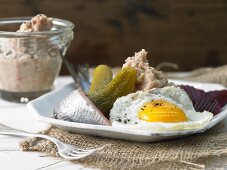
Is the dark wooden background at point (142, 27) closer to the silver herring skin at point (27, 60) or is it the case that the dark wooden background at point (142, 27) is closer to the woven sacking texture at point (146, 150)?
the silver herring skin at point (27, 60)

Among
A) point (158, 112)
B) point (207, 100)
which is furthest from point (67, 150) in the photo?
point (207, 100)

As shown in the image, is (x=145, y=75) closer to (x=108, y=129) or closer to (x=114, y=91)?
(x=114, y=91)

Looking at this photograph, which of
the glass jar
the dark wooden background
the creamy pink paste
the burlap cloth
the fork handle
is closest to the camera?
the burlap cloth

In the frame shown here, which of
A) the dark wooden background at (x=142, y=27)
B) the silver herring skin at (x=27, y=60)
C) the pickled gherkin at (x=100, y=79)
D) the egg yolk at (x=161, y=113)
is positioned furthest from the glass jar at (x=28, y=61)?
the dark wooden background at (x=142, y=27)

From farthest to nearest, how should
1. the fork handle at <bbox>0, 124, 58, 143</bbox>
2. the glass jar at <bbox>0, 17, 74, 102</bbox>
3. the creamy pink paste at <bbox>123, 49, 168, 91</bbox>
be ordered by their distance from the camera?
the glass jar at <bbox>0, 17, 74, 102</bbox> < the creamy pink paste at <bbox>123, 49, 168, 91</bbox> < the fork handle at <bbox>0, 124, 58, 143</bbox>

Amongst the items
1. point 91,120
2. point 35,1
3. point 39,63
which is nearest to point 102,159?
point 91,120

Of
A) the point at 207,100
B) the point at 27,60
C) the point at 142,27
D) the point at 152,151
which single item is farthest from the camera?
the point at 142,27

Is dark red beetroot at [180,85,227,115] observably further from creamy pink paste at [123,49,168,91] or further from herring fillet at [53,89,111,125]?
herring fillet at [53,89,111,125]

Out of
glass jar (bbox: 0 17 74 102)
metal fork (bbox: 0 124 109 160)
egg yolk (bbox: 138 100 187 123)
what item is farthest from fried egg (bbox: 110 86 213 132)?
glass jar (bbox: 0 17 74 102)
